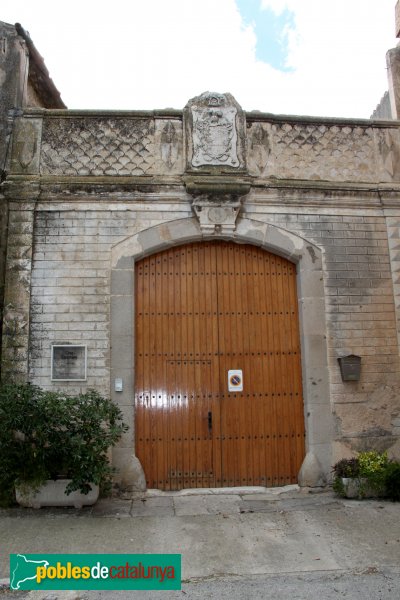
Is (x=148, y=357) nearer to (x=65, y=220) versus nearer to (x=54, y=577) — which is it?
(x=65, y=220)

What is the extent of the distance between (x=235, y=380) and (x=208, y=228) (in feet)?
6.81

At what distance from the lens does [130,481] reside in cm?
619

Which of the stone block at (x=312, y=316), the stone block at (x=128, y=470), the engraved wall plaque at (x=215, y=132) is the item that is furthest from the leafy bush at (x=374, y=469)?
the engraved wall plaque at (x=215, y=132)

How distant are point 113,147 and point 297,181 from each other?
8.55ft

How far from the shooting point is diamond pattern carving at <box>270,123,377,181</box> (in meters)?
7.15

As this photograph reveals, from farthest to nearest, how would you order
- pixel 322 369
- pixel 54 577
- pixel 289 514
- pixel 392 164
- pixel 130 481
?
pixel 392 164, pixel 322 369, pixel 130 481, pixel 289 514, pixel 54 577

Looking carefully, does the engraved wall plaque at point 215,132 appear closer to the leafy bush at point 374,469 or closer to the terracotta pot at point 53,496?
the leafy bush at point 374,469

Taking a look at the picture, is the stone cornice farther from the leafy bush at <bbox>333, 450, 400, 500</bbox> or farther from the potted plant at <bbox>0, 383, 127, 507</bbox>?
the leafy bush at <bbox>333, 450, 400, 500</bbox>

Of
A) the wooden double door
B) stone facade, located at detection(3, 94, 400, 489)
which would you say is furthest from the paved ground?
stone facade, located at detection(3, 94, 400, 489)

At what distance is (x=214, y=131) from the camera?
7027 millimetres

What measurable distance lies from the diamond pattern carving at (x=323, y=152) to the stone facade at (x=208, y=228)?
16 millimetres

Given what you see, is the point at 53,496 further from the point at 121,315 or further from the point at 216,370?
the point at 216,370

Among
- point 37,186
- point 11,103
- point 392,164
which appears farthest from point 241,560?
point 11,103

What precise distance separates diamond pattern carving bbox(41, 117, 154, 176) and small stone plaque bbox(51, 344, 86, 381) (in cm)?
240
